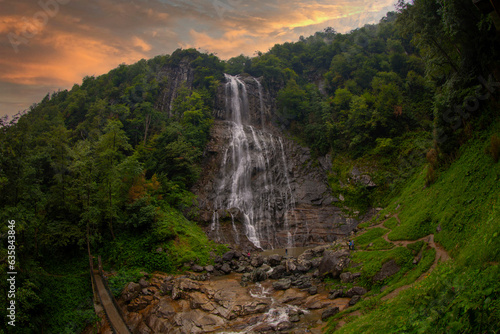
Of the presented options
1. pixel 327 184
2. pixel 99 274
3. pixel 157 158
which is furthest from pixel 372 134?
pixel 99 274

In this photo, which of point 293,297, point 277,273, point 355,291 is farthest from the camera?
point 277,273

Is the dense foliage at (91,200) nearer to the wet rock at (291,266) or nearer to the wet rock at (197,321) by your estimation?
the wet rock at (197,321)

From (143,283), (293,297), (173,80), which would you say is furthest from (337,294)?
(173,80)

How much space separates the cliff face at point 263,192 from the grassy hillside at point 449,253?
32.7ft

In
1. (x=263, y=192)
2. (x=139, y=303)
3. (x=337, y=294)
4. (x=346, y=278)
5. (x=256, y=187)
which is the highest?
(x=256, y=187)

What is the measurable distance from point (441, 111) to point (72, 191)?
26.2 m

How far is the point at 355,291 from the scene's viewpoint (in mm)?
13117

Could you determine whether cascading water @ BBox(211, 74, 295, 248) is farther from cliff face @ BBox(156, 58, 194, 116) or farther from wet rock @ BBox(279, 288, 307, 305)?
cliff face @ BBox(156, 58, 194, 116)

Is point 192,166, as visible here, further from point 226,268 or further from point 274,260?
point 274,260

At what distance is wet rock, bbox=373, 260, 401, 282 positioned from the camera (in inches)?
503

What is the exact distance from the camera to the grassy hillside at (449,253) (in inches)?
189

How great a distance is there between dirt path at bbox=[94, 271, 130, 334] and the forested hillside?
0.95 metres

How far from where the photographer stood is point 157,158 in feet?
104

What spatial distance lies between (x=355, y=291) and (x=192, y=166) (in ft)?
74.7
